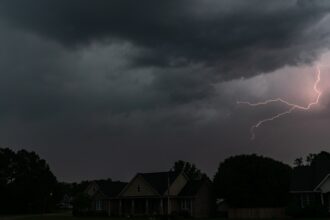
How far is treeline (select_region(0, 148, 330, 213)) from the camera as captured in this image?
240ft

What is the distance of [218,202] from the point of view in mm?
86000

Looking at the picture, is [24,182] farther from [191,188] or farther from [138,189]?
[191,188]

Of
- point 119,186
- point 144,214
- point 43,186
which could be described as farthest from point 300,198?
point 43,186

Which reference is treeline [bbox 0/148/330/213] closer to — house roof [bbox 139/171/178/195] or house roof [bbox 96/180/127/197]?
house roof [bbox 139/171/178/195]

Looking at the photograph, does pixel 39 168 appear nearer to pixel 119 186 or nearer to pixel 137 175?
pixel 119 186

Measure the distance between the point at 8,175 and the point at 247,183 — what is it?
55178 mm

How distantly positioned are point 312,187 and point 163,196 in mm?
23846

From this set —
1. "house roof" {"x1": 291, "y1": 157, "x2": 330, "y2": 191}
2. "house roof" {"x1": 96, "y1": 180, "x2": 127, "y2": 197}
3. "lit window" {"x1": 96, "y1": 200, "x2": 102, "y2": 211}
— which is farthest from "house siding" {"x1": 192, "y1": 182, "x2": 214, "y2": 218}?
"lit window" {"x1": 96, "y1": 200, "x2": 102, "y2": 211}

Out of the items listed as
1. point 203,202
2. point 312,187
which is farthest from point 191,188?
point 312,187

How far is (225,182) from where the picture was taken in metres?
75.6

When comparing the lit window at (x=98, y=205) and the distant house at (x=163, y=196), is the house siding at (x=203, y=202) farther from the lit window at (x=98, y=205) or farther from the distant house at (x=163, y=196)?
the lit window at (x=98, y=205)

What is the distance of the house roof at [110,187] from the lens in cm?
9081

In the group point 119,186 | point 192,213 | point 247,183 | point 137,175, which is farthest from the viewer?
point 119,186

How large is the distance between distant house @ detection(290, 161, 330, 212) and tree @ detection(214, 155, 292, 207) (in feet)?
14.1
